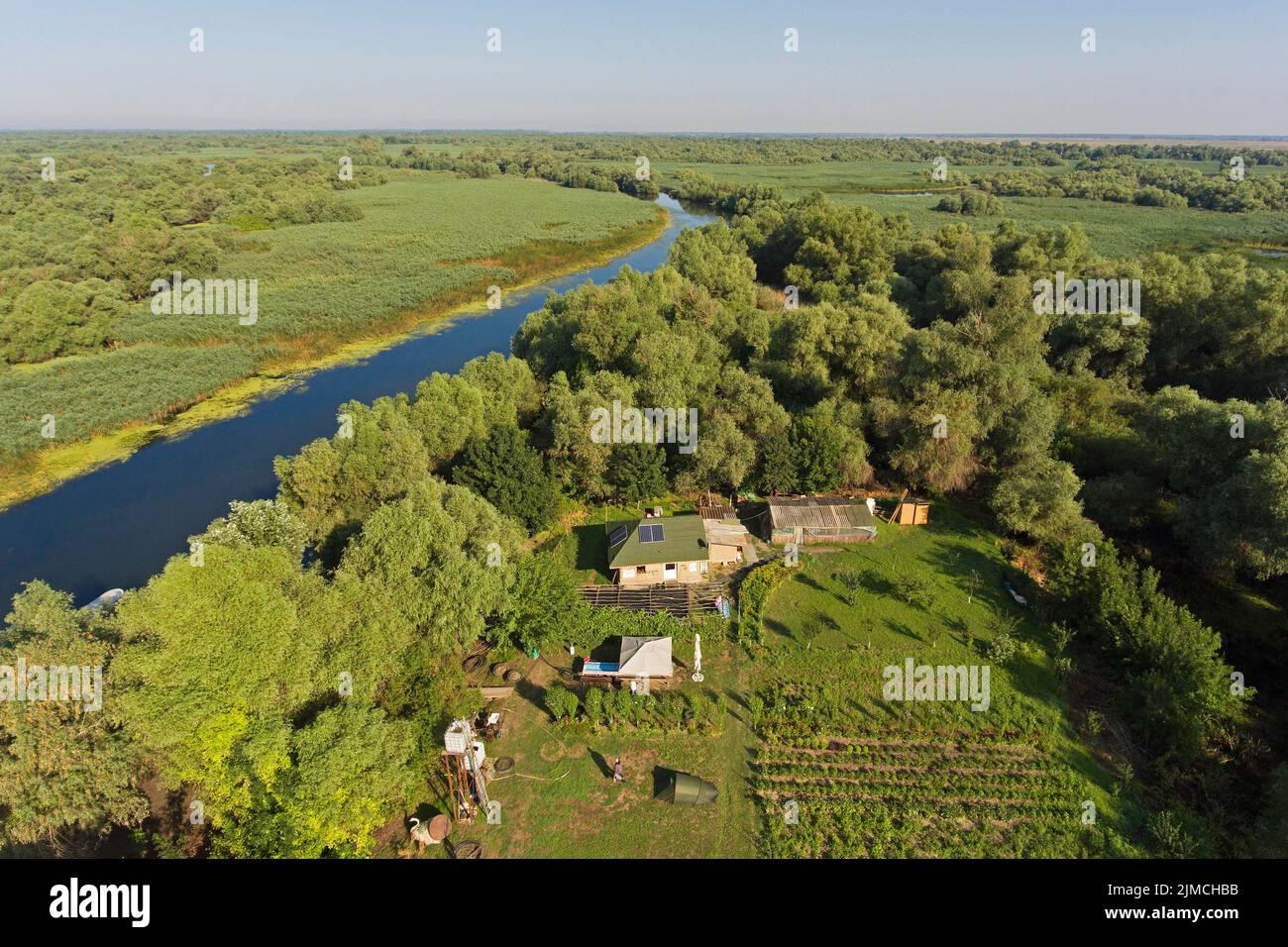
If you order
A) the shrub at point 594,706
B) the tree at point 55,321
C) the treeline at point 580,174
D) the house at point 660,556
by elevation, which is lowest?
the shrub at point 594,706

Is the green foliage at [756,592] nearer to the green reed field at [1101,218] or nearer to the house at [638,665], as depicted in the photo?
the house at [638,665]

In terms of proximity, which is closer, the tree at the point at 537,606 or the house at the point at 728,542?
the tree at the point at 537,606

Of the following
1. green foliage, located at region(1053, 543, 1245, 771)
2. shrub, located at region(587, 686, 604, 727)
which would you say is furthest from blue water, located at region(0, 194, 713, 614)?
green foliage, located at region(1053, 543, 1245, 771)

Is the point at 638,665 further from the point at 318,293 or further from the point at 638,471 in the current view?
the point at 318,293

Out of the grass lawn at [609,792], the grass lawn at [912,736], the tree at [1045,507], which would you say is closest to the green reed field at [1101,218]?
the tree at [1045,507]

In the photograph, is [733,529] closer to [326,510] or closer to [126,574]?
[326,510]

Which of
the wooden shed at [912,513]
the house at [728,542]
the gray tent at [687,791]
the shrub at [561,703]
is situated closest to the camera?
the gray tent at [687,791]

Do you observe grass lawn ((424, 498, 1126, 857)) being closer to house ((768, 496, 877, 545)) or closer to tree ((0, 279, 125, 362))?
house ((768, 496, 877, 545))
